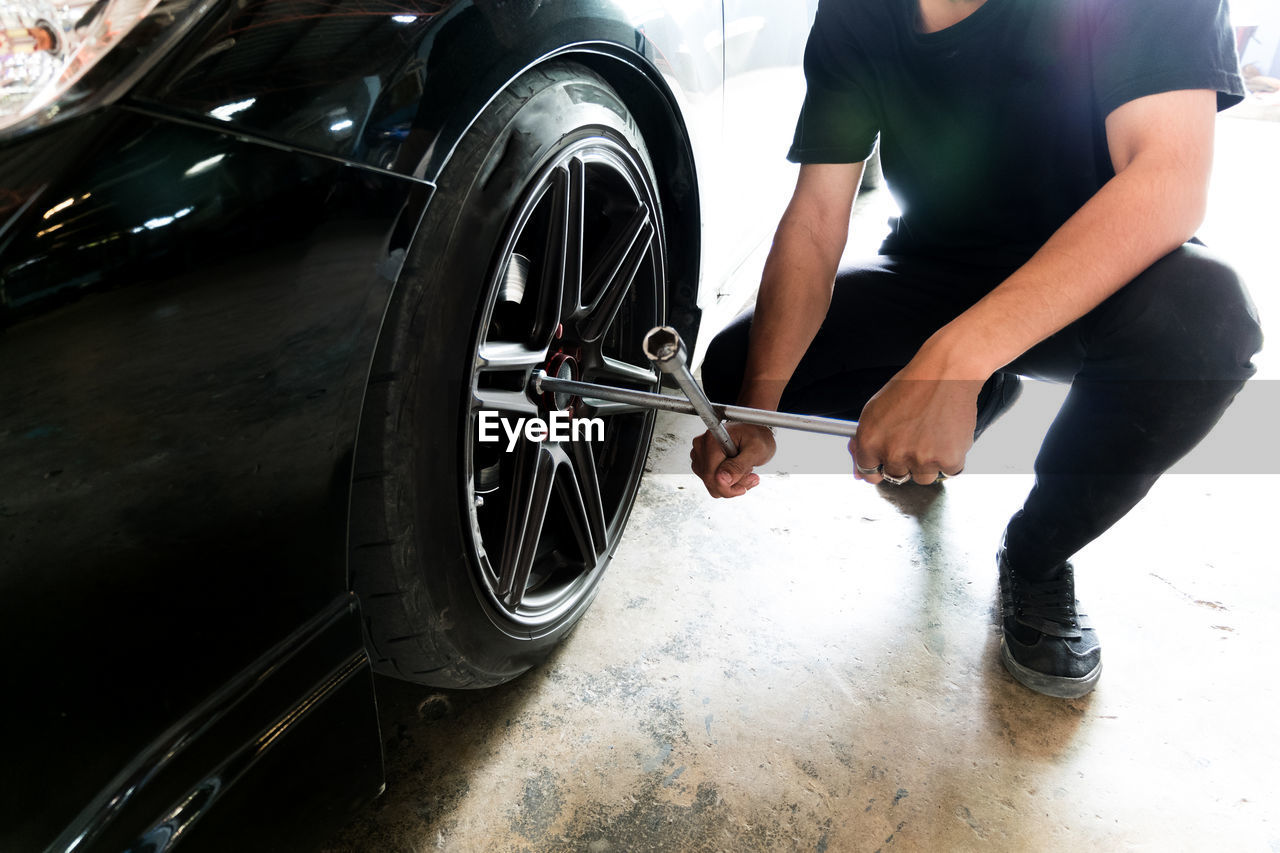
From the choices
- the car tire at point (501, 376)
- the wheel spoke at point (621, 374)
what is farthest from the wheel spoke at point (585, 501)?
the wheel spoke at point (621, 374)

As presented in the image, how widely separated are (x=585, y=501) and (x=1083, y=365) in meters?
0.72

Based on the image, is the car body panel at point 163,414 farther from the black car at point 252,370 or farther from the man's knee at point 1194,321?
the man's knee at point 1194,321

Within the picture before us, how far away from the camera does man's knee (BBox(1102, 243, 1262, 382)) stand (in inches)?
40.1

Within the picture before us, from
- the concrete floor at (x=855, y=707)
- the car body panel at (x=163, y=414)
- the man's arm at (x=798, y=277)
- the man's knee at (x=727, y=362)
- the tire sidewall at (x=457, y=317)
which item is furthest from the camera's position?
the man's knee at (x=727, y=362)

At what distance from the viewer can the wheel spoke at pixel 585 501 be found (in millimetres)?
1120

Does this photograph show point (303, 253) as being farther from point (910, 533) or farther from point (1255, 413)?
point (1255, 413)

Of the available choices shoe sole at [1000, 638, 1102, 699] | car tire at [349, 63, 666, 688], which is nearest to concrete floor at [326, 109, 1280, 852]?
shoe sole at [1000, 638, 1102, 699]

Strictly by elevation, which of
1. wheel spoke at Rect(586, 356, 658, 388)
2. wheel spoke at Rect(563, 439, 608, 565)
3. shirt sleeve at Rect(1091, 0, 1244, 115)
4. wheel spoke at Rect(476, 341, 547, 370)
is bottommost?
wheel spoke at Rect(563, 439, 608, 565)

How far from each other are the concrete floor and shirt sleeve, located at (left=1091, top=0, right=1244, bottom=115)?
793 millimetres

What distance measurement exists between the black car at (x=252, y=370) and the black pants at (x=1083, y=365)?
560 millimetres

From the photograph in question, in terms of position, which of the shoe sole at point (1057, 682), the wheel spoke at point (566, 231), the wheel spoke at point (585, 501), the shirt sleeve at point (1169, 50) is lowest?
the shoe sole at point (1057, 682)

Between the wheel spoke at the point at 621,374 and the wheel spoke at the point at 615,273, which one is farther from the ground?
the wheel spoke at the point at 615,273

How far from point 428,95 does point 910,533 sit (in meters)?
1.19

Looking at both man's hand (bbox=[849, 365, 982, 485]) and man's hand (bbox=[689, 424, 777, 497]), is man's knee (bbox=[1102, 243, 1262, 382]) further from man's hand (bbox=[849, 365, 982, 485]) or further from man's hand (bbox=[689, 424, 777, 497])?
man's hand (bbox=[689, 424, 777, 497])
